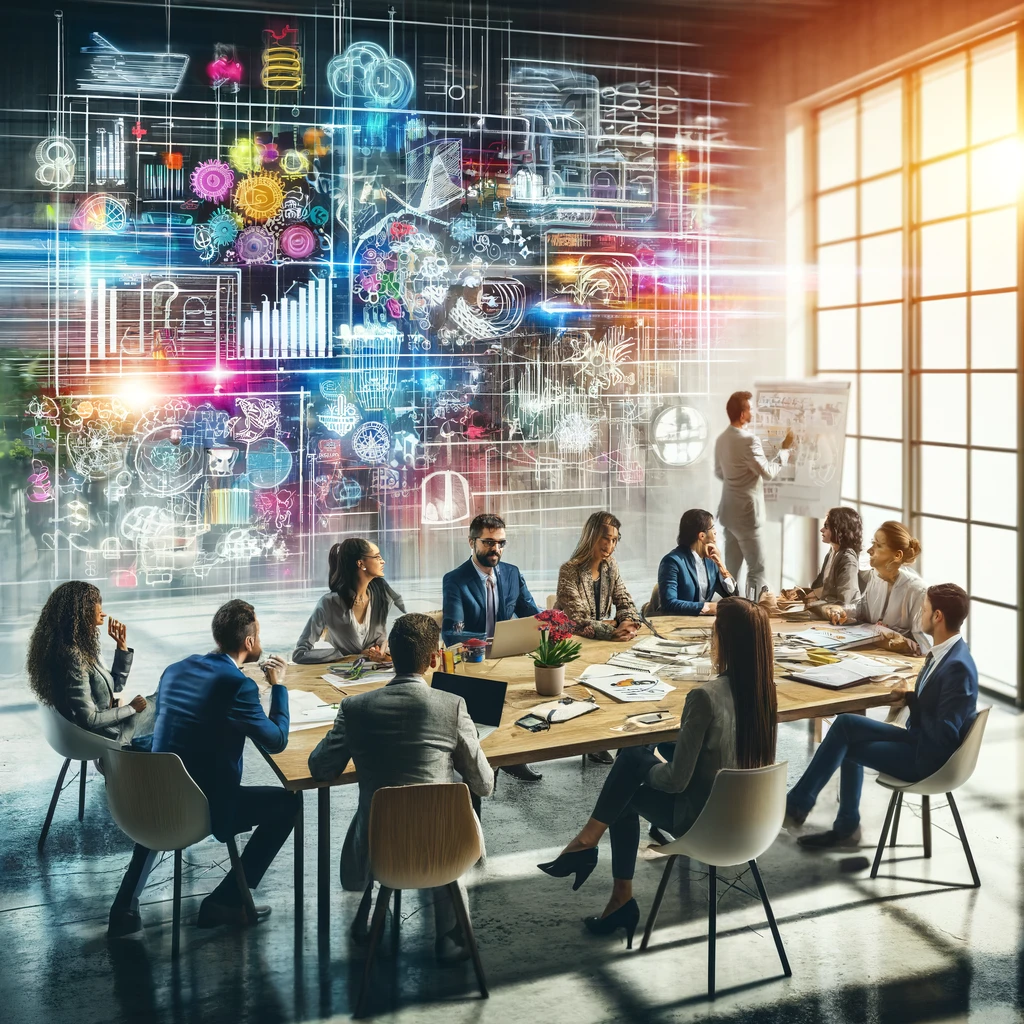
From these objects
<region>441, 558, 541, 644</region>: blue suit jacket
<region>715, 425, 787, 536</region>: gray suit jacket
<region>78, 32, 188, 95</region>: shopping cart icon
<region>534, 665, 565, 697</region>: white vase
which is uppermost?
<region>78, 32, 188, 95</region>: shopping cart icon

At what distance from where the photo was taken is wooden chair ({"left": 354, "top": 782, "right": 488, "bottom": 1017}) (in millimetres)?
3234

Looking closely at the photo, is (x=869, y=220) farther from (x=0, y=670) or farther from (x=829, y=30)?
(x=0, y=670)

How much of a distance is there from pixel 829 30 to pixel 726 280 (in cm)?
180

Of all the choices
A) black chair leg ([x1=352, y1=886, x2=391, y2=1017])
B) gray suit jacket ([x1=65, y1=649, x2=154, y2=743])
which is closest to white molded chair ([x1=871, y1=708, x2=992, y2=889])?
black chair leg ([x1=352, y1=886, x2=391, y2=1017])

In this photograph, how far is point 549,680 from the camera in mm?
4203

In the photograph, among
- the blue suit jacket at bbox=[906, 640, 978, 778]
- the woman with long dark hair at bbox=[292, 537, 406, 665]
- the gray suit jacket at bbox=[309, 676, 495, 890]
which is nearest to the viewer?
the gray suit jacket at bbox=[309, 676, 495, 890]

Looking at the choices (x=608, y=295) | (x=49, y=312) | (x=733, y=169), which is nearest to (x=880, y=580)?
(x=608, y=295)

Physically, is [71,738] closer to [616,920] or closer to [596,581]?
[616,920]

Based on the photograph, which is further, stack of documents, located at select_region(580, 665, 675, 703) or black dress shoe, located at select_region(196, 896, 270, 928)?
stack of documents, located at select_region(580, 665, 675, 703)

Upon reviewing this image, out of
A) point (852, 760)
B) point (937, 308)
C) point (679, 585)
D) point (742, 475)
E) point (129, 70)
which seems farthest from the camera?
point (742, 475)

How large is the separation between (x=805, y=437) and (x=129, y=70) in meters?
4.85

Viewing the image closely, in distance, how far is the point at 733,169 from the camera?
8391 mm

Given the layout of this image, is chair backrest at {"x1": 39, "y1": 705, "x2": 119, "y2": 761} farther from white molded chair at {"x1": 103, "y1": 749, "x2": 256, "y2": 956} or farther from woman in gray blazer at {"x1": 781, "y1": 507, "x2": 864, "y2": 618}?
woman in gray blazer at {"x1": 781, "y1": 507, "x2": 864, "y2": 618}

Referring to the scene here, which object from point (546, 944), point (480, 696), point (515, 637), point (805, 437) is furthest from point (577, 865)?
point (805, 437)
